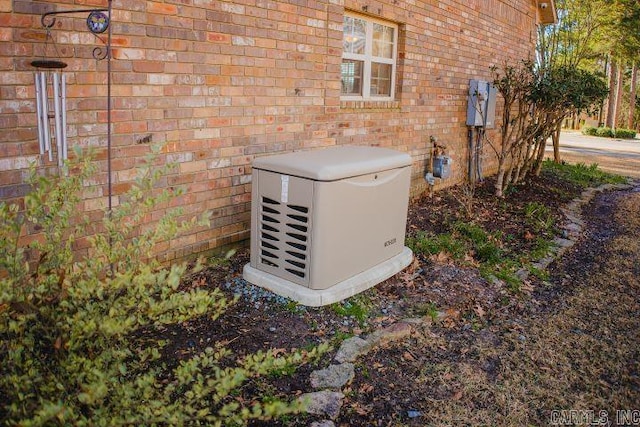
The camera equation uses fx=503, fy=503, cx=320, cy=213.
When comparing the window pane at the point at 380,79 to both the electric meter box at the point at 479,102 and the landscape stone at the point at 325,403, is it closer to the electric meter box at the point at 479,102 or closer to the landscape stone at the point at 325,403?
the electric meter box at the point at 479,102

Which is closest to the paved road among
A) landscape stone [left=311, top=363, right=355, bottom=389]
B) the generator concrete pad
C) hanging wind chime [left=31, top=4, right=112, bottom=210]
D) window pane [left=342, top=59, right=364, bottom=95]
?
window pane [left=342, top=59, right=364, bottom=95]

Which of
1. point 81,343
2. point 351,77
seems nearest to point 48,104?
point 81,343

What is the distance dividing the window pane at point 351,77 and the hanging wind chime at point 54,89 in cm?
350

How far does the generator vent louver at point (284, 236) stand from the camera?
3.95 m

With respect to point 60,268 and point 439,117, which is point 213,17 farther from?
point 439,117

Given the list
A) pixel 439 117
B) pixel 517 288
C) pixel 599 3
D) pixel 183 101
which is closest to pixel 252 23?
pixel 183 101

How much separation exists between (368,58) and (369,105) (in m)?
0.68

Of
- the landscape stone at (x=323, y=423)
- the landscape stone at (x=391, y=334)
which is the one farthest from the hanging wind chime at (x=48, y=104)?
the landscape stone at (x=391, y=334)

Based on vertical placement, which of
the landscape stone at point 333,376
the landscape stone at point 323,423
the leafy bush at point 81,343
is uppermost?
the leafy bush at point 81,343

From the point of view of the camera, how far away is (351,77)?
21.7 ft

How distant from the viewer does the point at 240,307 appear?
397 centimetres

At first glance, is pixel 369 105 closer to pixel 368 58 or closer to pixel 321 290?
pixel 368 58

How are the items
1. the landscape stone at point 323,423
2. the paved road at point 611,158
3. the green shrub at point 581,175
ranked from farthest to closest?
the paved road at point 611,158 < the green shrub at point 581,175 < the landscape stone at point 323,423

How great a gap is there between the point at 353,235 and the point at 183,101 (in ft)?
6.02
